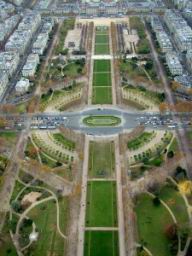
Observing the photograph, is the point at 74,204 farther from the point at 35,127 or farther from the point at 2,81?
the point at 2,81

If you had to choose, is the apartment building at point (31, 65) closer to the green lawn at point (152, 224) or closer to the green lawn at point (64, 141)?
the green lawn at point (64, 141)

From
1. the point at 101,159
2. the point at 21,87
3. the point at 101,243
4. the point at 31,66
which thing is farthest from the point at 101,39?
the point at 101,243

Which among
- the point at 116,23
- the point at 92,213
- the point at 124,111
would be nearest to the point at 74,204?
the point at 92,213

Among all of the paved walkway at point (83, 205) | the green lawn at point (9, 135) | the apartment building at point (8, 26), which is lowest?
the paved walkway at point (83, 205)

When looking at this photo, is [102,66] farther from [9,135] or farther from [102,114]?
[9,135]

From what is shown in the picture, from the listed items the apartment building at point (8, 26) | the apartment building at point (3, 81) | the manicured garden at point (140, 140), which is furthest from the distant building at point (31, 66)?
the manicured garden at point (140, 140)
